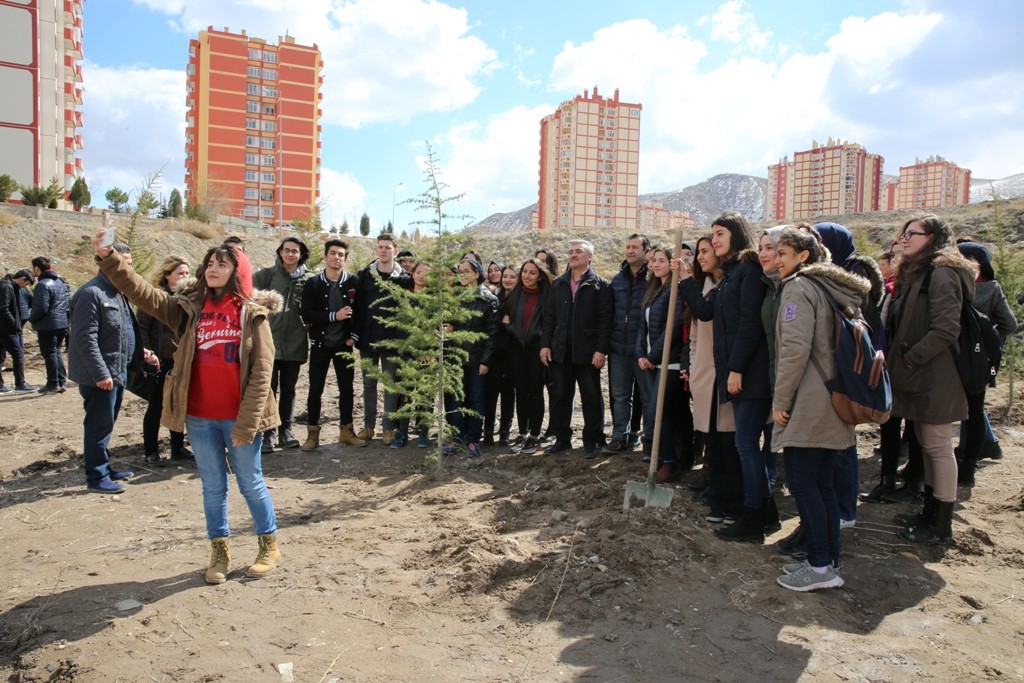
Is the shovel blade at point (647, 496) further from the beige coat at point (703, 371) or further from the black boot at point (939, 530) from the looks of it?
the black boot at point (939, 530)

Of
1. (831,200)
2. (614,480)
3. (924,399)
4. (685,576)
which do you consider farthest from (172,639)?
(831,200)

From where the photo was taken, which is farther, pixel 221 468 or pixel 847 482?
pixel 847 482

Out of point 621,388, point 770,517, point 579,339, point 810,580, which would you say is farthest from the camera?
point 621,388

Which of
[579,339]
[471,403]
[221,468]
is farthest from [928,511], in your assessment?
[221,468]

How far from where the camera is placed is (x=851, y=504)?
192 inches

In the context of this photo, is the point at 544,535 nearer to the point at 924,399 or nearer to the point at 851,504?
the point at 851,504

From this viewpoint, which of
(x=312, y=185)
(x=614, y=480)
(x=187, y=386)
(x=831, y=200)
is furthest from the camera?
(x=831, y=200)

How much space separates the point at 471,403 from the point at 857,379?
15.5 ft

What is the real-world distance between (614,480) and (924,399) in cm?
252

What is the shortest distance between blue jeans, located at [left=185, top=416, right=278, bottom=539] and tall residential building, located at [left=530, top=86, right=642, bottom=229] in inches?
3415

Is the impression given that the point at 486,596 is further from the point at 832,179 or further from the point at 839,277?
the point at 832,179

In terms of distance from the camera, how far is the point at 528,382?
7.82 meters

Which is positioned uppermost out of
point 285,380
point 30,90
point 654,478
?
point 30,90

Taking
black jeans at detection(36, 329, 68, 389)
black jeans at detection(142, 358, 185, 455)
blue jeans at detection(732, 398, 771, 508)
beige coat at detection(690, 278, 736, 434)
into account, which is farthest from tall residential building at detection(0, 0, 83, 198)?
blue jeans at detection(732, 398, 771, 508)
